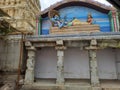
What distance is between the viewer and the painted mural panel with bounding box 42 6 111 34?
32.9 feet

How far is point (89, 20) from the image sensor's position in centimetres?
984

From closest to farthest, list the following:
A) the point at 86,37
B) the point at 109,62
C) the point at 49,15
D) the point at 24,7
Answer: the point at 86,37 → the point at 109,62 → the point at 49,15 → the point at 24,7

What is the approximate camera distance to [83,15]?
1039 centimetres

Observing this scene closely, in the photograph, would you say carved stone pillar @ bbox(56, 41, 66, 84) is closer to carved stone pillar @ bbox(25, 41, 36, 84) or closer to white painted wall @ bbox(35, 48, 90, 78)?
carved stone pillar @ bbox(25, 41, 36, 84)

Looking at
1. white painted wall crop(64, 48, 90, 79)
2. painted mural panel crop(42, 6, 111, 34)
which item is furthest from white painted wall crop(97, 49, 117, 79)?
painted mural panel crop(42, 6, 111, 34)

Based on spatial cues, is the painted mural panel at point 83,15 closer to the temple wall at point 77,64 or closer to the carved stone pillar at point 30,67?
the temple wall at point 77,64

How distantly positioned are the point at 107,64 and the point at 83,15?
3.85 metres

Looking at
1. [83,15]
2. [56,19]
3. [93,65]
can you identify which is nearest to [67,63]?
[93,65]

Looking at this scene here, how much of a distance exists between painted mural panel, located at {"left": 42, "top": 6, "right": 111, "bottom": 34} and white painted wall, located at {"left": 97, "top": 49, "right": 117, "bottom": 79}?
63.5 inches

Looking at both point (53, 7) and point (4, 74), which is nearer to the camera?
point (4, 74)

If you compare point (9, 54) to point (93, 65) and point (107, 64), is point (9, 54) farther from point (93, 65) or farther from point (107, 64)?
point (107, 64)

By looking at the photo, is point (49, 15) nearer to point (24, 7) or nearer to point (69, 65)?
point (69, 65)

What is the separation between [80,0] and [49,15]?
2.50 meters

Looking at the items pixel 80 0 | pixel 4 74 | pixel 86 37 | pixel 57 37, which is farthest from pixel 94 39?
pixel 4 74
